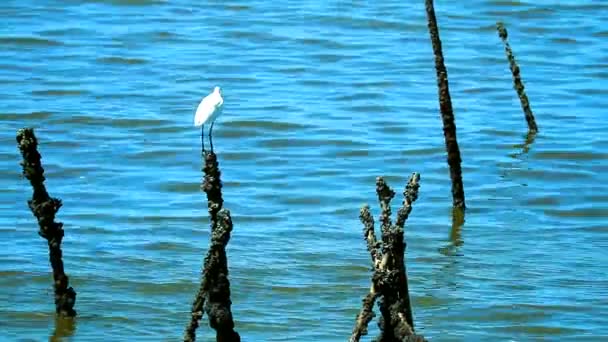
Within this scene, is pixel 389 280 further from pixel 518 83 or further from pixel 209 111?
pixel 518 83

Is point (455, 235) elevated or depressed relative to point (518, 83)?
depressed

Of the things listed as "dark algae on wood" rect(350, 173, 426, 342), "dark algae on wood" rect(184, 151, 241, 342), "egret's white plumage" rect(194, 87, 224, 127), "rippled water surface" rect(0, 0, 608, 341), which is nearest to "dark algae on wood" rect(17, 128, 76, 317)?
"rippled water surface" rect(0, 0, 608, 341)

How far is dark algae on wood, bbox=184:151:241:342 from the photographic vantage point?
25.1 feet

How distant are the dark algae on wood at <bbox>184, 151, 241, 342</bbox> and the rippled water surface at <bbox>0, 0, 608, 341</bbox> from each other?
288 cm

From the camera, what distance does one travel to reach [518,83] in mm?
17703

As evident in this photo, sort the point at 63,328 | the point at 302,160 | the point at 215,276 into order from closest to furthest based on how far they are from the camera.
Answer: the point at 215,276 → the point at 63,328 → the point at 302,160

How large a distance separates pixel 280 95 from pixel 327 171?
427 centimetres

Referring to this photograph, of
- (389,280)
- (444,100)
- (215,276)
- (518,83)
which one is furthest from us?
(518,83)

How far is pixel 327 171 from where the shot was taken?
17.4 m

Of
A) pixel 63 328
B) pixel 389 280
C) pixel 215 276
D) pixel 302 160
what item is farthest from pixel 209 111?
pixel 302 160

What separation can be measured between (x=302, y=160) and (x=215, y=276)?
1020 centimetres

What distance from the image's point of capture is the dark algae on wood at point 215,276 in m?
7.66

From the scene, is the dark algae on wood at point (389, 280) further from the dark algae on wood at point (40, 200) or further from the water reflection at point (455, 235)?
the water reflection at point (455, 235)

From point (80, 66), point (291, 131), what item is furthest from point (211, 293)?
point (80, 66)
